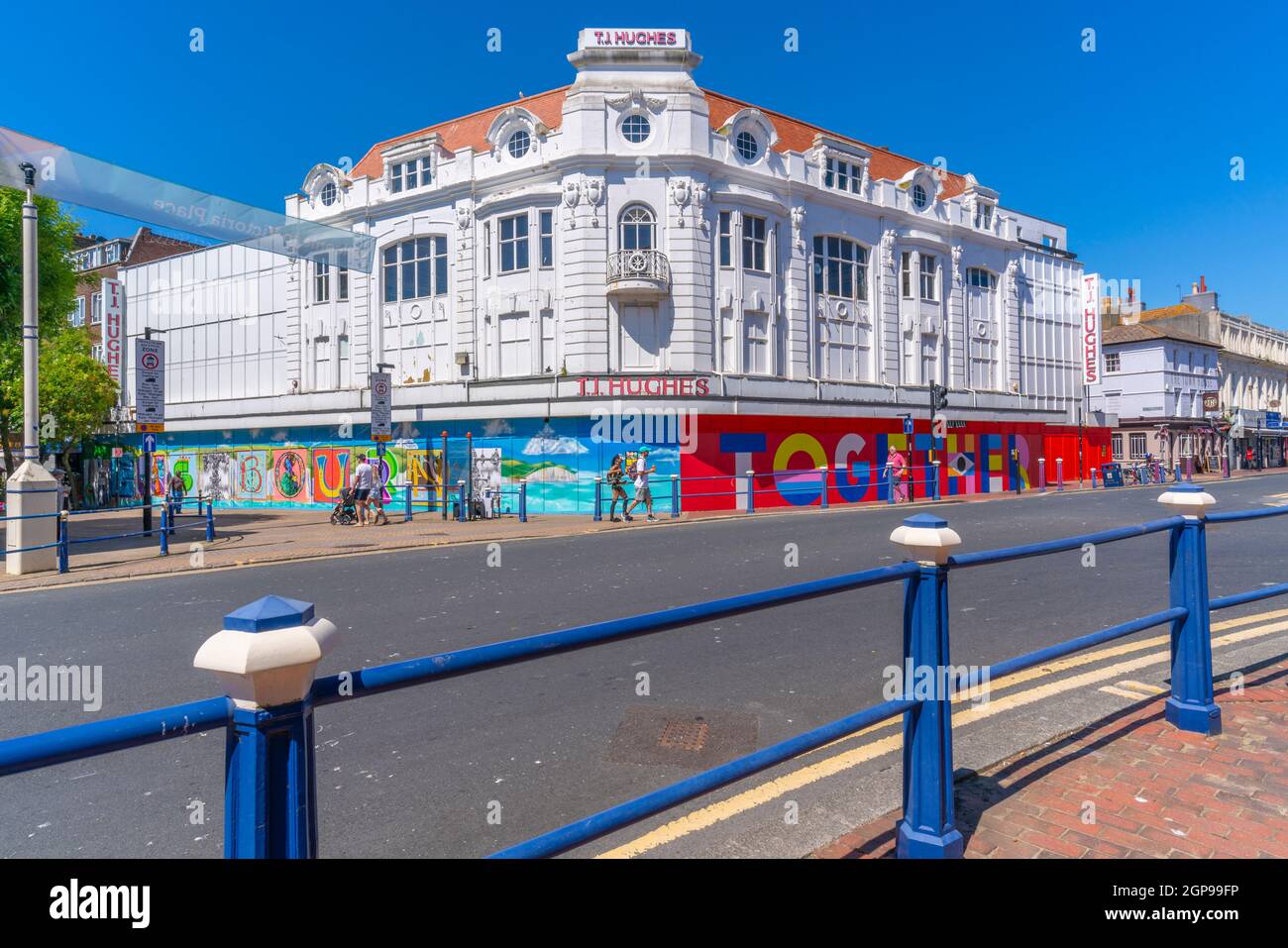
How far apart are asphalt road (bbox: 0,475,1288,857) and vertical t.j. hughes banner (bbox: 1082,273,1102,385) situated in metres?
32.2

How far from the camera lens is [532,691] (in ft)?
16.6

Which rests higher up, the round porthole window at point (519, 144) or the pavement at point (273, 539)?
the round porthole window at point (519, 144)

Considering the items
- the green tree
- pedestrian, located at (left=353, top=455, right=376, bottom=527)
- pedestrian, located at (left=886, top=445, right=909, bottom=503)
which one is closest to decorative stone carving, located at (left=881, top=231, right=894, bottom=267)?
pedestrian, located at (left=886, top=445, right=909, bottom=503)

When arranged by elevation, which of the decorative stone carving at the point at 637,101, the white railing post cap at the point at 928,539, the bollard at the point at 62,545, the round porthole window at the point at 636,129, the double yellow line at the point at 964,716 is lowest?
the double yellow line at the point at 964,716

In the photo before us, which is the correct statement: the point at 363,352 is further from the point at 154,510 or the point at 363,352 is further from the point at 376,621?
the point at 376,621

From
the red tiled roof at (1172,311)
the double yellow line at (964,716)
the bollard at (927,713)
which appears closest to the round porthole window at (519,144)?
the double yellow line at (964,716)

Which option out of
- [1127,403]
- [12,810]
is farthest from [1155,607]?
[1127,403]

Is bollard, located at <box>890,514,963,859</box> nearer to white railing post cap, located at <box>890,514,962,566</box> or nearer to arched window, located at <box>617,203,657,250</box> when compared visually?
white railing post cap, located at <box>890,514,962,566</box>

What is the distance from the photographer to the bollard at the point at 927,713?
2.74 metres

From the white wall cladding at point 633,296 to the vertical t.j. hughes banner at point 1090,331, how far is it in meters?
6.17

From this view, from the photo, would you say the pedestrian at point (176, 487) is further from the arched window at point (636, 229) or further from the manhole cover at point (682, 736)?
the manhole cover at point (682, 736)

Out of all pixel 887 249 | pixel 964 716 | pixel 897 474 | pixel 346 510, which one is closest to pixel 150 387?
pixel 346 510

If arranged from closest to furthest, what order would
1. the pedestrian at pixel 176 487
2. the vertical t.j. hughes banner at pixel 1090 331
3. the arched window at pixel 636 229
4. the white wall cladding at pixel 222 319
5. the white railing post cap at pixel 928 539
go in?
the white railing post cap at pixel 928 539 → the pedestrian at pixel 176 487 → the arched window at pixel 636 229 → the white wall cladding at pixel 222 319 → the vertical t.j. hughes banner at pixel 1090 331
